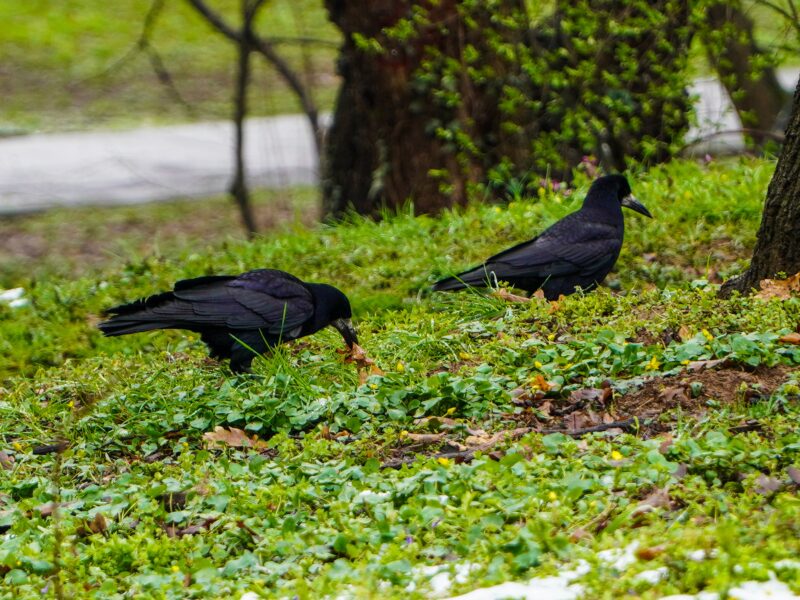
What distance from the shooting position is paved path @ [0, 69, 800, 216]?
18552 mm

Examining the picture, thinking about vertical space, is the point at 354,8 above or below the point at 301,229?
above

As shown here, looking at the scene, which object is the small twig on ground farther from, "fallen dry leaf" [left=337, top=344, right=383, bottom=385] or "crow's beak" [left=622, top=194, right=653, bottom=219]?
"crow's beak" [left=622, top=194, right=653, bottom=219]

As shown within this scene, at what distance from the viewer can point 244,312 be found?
6.43 metres

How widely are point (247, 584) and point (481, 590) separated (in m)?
0.85

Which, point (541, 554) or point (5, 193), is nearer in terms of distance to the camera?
point (541, 554)

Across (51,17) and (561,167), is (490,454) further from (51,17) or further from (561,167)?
Answer: (51,17)

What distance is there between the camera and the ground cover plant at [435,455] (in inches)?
151

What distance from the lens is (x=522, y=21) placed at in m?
10.7

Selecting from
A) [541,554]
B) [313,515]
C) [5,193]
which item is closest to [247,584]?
[313,515]

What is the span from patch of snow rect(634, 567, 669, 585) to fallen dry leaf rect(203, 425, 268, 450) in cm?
225

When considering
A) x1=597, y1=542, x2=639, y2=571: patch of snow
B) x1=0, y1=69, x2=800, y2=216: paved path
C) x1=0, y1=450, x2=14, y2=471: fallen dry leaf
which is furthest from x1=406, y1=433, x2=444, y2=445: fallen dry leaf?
x1=0, y1=69, x2=800, y2=216: paved path

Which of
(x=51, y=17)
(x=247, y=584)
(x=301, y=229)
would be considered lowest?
(x=247, y=584)

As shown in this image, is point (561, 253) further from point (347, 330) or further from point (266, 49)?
point (266, 49)

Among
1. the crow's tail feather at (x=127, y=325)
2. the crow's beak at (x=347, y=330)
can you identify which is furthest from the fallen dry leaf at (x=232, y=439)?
the crow's beak at (x=347, y=330)
